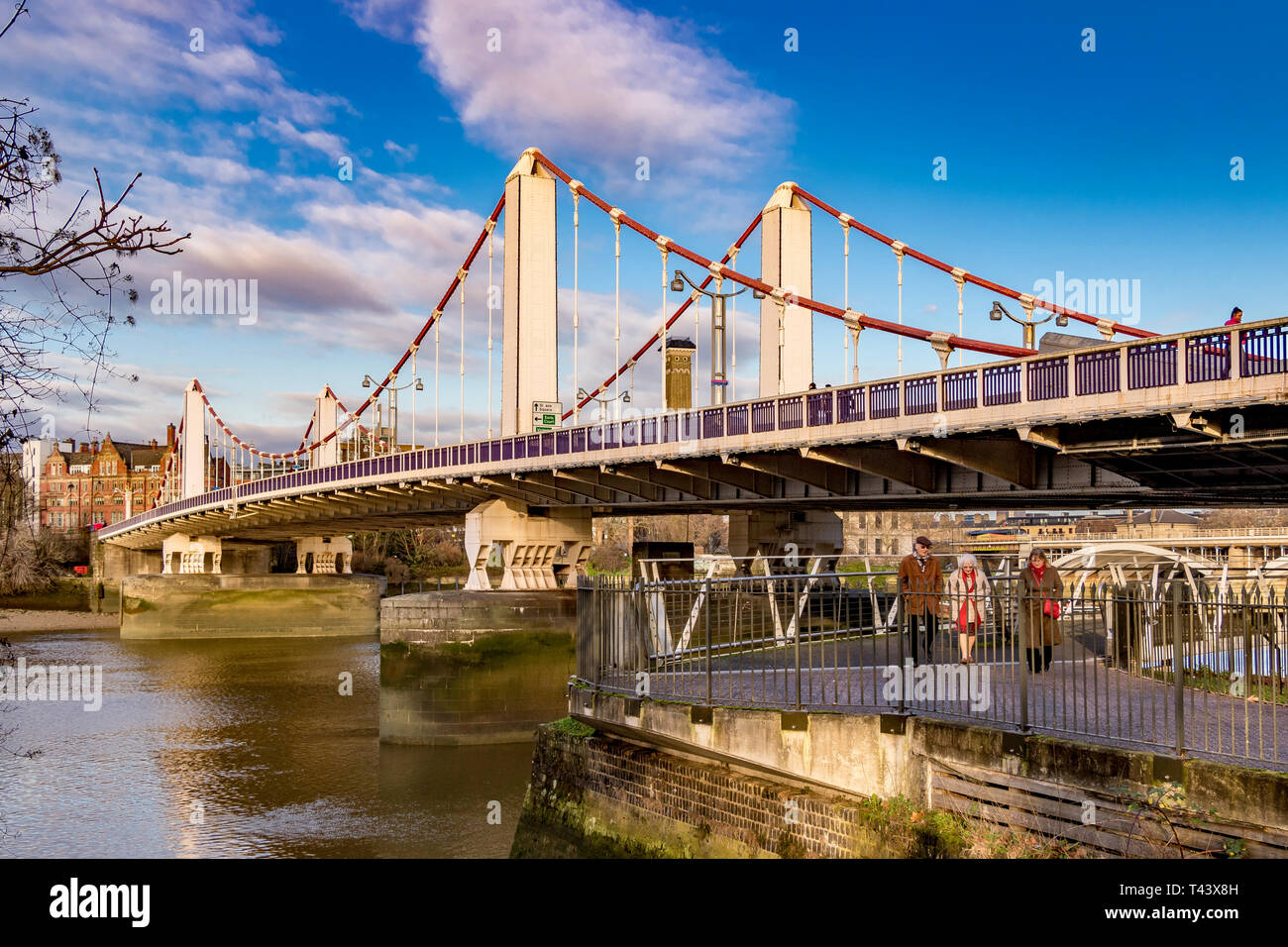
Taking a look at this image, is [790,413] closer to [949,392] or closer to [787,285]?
[949,392]

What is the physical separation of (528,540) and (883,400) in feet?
56.3

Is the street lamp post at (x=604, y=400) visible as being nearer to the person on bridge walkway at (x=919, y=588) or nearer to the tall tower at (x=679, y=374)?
the tall tower at (x=679, y=374)

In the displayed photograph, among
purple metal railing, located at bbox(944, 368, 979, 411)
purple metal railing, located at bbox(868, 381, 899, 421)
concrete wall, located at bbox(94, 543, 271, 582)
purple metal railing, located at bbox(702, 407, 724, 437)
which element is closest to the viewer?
purple metal railing, located at bbox(944, 368, 979, 411)

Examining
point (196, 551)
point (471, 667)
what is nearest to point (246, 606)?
point (196, 551)

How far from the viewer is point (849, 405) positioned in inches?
821

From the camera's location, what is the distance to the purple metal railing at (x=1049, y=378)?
55.6ft

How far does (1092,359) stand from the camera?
54.4 feet

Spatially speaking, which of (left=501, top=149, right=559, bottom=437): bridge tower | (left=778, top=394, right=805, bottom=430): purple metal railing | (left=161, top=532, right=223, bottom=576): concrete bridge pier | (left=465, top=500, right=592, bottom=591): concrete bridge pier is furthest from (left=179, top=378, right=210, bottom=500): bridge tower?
(left=778, top=394, right=805, bottom=430): purple metal railing

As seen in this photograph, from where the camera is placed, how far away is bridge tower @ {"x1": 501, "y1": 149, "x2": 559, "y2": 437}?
1490 inches

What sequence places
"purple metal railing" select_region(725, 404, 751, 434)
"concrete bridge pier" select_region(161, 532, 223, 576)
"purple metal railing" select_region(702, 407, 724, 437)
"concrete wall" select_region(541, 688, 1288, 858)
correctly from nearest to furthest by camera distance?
"concrete wall" select_region(541, 688, 1288, 858)
"purple metal railing" select_region(725, 404, 751, 434)
"purple metal railing" select_region(702, 407, 724, 437)
"concrete bridge pier" select_region(161, 532, 223, 576)

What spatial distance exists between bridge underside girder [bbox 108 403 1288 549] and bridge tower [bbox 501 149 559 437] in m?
3.87

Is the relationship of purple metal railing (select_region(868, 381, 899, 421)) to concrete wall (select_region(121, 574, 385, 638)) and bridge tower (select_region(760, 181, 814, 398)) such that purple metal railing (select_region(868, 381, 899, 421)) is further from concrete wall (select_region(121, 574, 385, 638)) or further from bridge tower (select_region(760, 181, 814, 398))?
concrete wall (select_region(121, 574, 385, 638))
